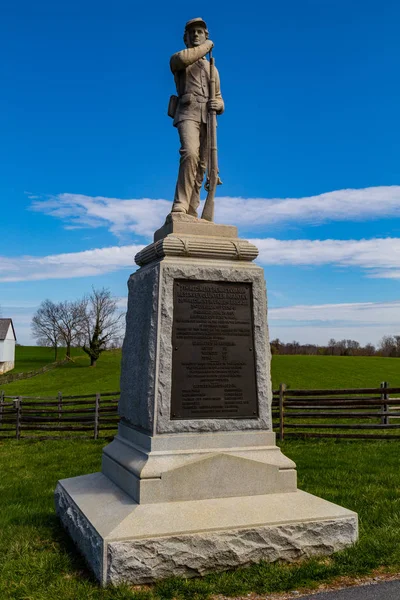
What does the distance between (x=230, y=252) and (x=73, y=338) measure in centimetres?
5314

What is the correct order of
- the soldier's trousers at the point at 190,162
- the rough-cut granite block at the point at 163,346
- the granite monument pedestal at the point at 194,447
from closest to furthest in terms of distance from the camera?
the granite monument pedestal at the point at 194,447 < the rough-cut granite block at the point at 163,346 < the soldier's trousers at the point at 190,162

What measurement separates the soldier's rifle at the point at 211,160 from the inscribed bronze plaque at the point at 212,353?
118cm

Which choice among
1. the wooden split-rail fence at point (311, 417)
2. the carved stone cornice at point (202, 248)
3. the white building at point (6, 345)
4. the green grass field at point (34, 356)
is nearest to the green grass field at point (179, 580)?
the wooden split-rail fence at point (311, 417)

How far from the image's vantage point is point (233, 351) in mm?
5625

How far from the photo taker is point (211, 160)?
643 cm

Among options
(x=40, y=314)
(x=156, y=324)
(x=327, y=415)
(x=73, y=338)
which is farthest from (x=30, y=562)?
(x=40, y=314)

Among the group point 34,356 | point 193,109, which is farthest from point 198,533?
point 34,356

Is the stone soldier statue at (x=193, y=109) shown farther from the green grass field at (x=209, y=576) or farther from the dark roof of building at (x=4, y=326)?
the dark roof of building at (x=4, y=326)

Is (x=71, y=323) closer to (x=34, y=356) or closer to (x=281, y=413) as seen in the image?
(x=34, y=356)

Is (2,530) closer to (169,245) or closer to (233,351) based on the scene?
(233,351)

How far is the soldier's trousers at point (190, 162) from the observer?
6348 mm

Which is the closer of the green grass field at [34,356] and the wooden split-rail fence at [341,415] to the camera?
the wooden split-rail fence at [341,415]

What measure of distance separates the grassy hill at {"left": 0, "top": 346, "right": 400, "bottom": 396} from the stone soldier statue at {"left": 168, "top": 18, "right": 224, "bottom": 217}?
26.1 m

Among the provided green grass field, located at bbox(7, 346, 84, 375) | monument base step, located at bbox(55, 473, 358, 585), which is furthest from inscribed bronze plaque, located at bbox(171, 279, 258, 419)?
green grass field, located at bbox(7, 346, 84, 375)
